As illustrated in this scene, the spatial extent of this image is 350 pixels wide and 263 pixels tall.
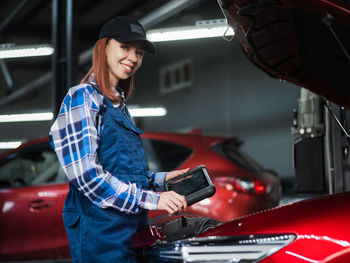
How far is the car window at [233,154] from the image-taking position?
4711 mm

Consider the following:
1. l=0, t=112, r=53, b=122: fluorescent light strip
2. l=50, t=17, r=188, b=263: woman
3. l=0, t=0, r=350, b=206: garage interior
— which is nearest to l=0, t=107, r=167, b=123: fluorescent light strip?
l=0, t=112, r=53, b=122: fluorescent light strip

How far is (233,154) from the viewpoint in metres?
4.80

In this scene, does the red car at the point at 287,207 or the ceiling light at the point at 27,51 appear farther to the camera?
the ceiling light at the point at 27,51

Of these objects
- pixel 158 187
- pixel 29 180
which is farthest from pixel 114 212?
pixel 29 180

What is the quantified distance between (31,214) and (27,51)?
2.95 meters

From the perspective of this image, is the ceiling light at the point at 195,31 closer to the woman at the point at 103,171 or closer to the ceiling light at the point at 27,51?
the ceiling light at the point at 27,51

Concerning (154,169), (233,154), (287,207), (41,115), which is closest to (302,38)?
(287,207)

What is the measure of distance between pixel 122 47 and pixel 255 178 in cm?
299

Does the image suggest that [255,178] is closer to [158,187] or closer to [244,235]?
[158,187]

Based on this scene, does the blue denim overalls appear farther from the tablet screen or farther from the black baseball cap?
the black baseball cap

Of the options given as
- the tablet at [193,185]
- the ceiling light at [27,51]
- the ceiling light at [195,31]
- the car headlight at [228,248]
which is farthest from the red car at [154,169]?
the car headlight at [228,248]

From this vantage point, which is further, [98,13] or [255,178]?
[98,13]

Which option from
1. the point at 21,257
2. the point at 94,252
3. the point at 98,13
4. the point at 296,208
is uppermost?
the point at 98,13

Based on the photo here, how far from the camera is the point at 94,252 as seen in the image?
1.65 m
